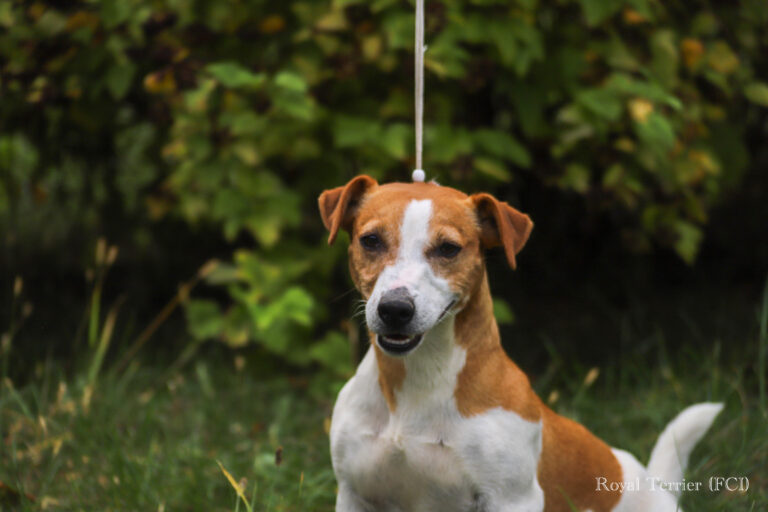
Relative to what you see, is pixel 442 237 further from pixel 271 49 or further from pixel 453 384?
pixel 271 49

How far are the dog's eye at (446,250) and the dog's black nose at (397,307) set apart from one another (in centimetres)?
19

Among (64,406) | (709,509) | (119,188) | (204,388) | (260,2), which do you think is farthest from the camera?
(119,188)

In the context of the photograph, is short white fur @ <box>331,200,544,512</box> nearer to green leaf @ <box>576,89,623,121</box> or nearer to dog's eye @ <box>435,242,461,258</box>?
dog's eye @ <box>435,242,461,258</box>

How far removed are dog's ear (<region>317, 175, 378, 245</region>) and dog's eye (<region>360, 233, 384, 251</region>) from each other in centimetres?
12

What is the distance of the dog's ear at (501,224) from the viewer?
249cm

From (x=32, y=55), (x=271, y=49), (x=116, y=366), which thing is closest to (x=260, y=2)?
(x=271, y=49)

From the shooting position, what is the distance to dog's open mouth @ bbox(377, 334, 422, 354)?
236cm

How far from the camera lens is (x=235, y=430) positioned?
427 centimetres

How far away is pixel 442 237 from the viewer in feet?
7.98

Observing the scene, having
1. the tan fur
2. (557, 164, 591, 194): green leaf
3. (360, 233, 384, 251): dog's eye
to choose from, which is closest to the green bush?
(557, 164, 591, 194): green leaf

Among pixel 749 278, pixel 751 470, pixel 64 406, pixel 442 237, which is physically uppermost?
pixel 442 237

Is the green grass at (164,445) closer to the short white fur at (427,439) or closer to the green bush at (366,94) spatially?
the green bush at (366,94)

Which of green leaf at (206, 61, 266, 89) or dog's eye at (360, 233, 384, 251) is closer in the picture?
dog's eye at (360, 233, 384, 251)

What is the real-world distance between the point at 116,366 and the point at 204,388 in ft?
1.67
